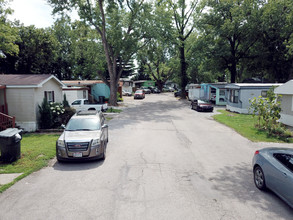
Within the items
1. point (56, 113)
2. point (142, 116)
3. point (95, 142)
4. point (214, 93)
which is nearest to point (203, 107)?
point (142, 116)

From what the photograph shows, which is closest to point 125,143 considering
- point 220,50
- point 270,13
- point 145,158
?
point 145,158

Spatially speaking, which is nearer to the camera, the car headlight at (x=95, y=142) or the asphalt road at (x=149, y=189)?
the asphalt road at (x=149, y=189)

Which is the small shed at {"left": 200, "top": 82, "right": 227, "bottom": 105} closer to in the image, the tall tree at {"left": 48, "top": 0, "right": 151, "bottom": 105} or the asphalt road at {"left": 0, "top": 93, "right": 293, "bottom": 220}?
the tall tree at {"left": 48, "top": 0, "right": 151, "bottom": 105}

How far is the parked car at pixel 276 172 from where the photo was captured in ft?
16.9

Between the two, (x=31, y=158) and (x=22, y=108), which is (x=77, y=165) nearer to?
(x=31, y=158)

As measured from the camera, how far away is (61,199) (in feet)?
18.9

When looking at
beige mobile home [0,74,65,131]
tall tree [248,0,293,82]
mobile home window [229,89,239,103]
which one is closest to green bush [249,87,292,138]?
mobile home window [229,89,239,103]

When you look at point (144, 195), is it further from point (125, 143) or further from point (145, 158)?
point (125, 143)

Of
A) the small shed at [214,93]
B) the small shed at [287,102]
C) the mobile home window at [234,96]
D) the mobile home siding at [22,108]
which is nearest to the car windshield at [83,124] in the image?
the mobile home siding at [22,108]

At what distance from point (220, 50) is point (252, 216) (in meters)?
31.6

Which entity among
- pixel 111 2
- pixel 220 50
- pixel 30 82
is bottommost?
pixel 30 82

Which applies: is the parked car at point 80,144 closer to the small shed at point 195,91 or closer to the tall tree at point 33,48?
the small shed at point 195,91

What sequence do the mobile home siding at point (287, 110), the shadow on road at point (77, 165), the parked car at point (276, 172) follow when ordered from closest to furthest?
1. the parked car at point (276, 172)
2. the shadow on road at point (77, 165)
3. the mobile home siding at point (287, 110)

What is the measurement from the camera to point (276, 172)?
5.57 meters
